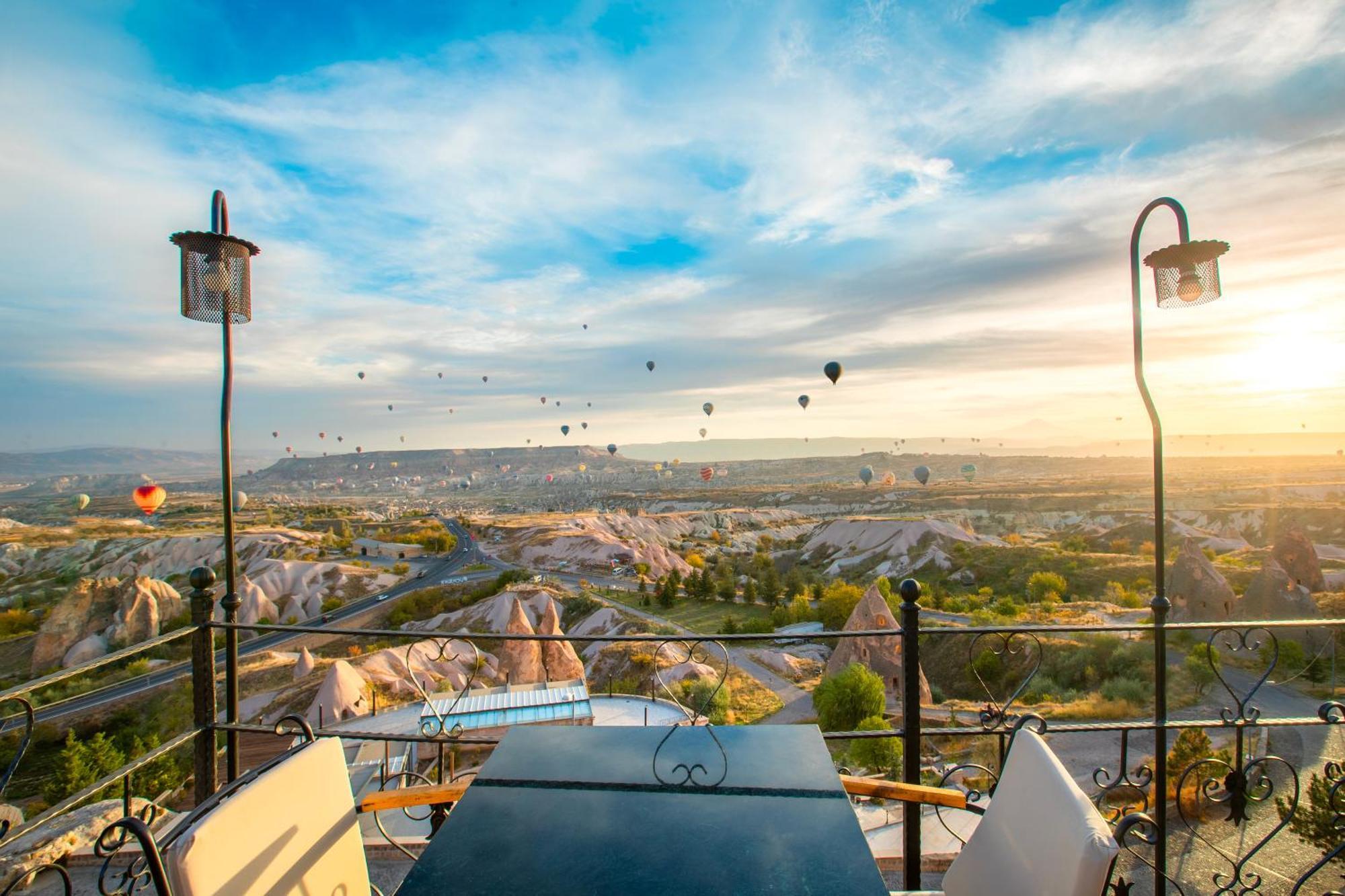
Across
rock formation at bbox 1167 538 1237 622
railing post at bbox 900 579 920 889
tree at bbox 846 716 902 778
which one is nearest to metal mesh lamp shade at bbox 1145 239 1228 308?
railing post at bbox 900 579 920 889

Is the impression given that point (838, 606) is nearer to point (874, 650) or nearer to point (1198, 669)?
point (874, 650)

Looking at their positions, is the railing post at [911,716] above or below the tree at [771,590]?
above

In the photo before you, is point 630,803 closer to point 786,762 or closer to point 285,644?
point 786,762

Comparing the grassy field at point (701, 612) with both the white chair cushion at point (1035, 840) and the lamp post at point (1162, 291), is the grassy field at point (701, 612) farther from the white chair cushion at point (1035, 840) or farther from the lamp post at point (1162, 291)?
the white chair cushion at point (1035, 840)

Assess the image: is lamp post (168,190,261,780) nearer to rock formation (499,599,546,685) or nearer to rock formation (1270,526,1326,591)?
rock formation (499,599,546,685)

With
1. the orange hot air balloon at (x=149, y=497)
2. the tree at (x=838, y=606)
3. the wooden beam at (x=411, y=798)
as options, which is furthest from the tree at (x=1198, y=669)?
the orange hot air balloon at (x=149, y=497)

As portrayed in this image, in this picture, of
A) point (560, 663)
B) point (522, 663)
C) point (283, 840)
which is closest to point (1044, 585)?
point (560, 663)
